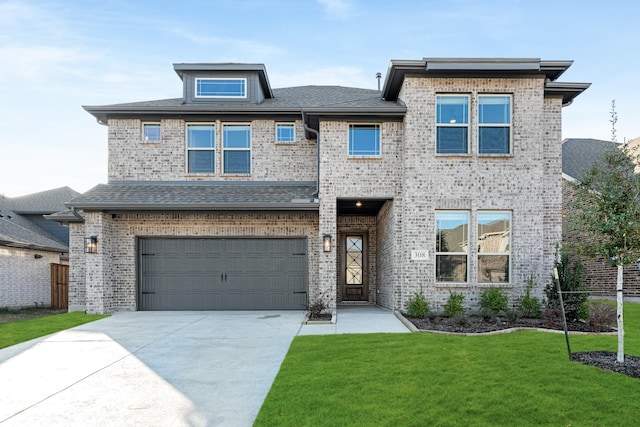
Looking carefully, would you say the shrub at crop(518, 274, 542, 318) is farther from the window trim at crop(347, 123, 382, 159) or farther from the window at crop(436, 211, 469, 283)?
the window trim at crop(347, 123, 382, 159)

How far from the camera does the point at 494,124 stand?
10.7m

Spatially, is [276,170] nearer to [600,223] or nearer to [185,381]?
[185,381]

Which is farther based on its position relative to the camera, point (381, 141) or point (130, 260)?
point (130, 260)

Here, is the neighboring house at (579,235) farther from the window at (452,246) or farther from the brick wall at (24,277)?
the brick wall at (24,277)

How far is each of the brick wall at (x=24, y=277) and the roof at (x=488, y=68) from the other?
49.0 feet

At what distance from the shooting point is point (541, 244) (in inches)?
409

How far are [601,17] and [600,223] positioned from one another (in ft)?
34.7

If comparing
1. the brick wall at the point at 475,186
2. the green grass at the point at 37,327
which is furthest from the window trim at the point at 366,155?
the green grass at the point at 37,327

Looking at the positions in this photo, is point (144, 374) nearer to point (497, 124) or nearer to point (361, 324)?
point (361, 324)

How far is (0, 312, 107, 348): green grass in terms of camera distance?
8648 millimetres

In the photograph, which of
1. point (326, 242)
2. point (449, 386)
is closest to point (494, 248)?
point (326, 242)

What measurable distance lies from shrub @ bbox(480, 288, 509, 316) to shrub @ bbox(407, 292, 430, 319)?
1397 mm

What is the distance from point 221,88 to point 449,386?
11873 mm

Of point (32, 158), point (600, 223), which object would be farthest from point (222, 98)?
point (32, 158)
